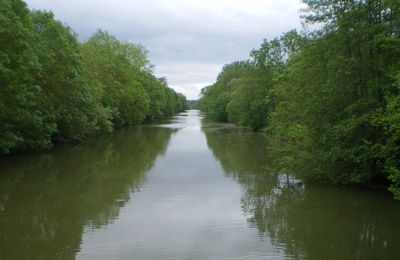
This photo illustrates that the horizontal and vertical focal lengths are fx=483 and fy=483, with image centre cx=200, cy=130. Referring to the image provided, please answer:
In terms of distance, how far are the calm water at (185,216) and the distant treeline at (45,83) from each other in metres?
3.20

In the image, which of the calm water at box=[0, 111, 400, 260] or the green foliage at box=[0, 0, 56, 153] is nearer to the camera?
the calm water at box=[0, 111, 400, 260]

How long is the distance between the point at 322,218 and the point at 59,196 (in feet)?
31.1

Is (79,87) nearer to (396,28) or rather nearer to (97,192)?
(97,192)

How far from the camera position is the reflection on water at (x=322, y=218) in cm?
1165

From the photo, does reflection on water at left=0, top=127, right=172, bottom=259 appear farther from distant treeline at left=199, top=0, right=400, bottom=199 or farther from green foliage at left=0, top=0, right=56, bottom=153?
distant treeline at left=199, top=0, right=400, bottom=199

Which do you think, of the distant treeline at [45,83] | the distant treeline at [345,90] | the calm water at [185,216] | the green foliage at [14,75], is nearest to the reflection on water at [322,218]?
the calm water at [185,216]

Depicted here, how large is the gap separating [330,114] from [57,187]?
11.4 m

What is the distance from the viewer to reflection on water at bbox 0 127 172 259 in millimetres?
11844

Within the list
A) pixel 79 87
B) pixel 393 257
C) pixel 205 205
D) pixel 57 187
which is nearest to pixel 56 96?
pixel 79 87

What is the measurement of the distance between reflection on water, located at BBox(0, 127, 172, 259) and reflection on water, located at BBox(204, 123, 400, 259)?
4888 mm

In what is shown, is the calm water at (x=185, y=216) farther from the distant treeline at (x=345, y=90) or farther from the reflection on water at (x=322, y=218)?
the distant treeline at (x=345, y=90)

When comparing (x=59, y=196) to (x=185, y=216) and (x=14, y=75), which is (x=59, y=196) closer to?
(x=185, y=216)

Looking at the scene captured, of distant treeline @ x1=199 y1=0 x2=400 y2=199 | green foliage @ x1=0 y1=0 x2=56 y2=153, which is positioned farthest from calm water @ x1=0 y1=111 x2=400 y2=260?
green foliage @ x1=0 y1=0 x2=56 y2=153

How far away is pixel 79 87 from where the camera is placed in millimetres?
35469
